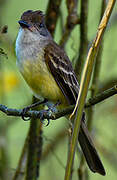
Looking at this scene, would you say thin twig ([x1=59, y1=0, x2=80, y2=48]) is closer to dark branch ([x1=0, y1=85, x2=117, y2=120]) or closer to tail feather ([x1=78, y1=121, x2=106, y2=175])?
tail feather ([x1=78, y1=121, x2=106, y2=175])

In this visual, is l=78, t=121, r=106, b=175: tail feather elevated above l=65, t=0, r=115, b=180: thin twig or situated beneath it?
situated beneath

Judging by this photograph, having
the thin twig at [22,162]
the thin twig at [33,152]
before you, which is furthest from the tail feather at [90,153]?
the thin twig at [22,162]

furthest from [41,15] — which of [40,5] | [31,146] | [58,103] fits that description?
[40,5]

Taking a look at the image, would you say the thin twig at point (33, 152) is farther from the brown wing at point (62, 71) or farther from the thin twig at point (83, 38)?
the thin twig at point (83, 38)

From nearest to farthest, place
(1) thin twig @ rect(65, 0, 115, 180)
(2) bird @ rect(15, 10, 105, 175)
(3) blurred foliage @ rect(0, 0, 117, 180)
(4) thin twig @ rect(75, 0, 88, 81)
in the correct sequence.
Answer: (1) thin twig @ rect(65, 0, 115, 180)
(2) bird @ rect(15, 10, 105, 175)
(4) thin twig @ rect(75, 0, 88, 81)
(3) blurred foliage @ rect(0, 0, 117, 180)

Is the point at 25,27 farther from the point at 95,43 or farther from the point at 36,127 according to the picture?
the point at 95,43

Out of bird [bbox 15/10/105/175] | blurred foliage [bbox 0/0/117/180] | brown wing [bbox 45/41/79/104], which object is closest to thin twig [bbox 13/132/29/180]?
blurred foliage [bbox 0/0/117/180]

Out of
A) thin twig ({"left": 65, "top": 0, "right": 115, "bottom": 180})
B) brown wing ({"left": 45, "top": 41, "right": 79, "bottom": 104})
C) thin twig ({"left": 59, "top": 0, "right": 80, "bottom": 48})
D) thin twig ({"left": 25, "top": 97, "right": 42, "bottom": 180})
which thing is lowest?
thin twig ({"left": 25, "top": 97, "right": 42, "bottom": 180})

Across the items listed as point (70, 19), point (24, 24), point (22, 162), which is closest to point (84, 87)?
point (24, 24)

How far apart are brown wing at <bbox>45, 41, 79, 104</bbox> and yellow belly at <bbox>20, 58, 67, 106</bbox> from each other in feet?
0.19

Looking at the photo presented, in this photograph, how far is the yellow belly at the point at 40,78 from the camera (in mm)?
3160

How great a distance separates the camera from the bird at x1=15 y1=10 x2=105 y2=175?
3152 mm

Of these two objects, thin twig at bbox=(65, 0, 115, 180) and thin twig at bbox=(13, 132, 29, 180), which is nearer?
thin twig at bbox=(65, 0, 115, 180)

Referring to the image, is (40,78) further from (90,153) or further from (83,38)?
(90,153)
